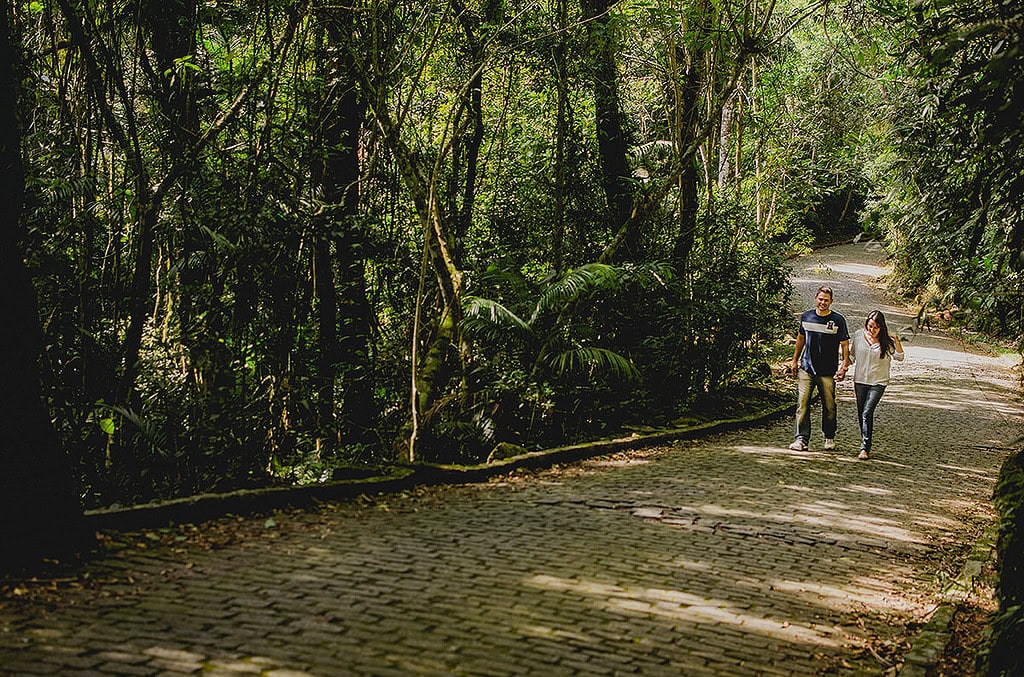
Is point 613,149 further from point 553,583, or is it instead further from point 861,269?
point 861,269

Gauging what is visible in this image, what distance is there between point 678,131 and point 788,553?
26.7 feet

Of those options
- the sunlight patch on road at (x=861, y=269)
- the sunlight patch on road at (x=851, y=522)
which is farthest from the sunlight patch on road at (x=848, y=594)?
the sunlight patch on road at (x=861, y=269)

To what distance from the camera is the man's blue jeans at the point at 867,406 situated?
12594 millimetres

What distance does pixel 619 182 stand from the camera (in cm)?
1526

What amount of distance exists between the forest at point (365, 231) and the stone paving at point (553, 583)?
4.41 ft

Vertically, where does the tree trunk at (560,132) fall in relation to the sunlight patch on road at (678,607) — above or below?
above

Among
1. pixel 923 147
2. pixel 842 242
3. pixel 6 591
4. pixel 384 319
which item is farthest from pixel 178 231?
pixel 842 242

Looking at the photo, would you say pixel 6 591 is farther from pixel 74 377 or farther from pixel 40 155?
pixel 40 155

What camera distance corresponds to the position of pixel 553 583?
6.80m

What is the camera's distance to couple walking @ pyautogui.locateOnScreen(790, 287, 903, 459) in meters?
12.4

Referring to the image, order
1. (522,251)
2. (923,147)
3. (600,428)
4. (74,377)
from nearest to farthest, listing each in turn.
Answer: (74,377) → (923,147) → (600,428) → (522,251)

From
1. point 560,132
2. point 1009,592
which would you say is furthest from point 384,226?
point 1009,592

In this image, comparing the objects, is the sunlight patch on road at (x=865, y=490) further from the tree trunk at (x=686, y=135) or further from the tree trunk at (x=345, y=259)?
the tree trunk at (x=345, y=259)

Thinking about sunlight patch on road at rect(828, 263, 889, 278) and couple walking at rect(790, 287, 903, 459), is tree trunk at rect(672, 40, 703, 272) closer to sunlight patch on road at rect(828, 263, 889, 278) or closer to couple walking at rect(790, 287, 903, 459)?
couple walking at rect(790, 287, 903, 459)
